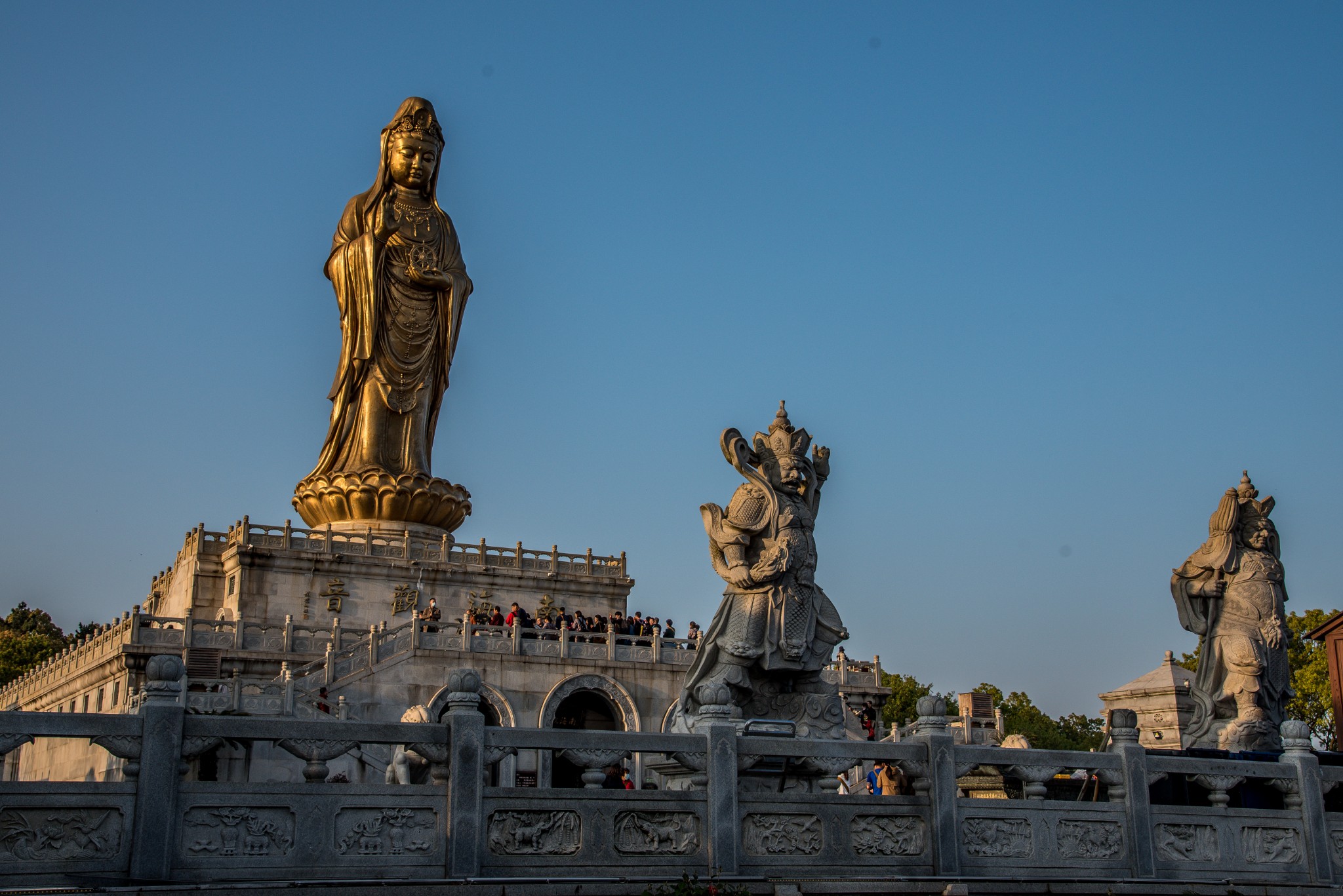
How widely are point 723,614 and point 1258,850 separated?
14.2 feet

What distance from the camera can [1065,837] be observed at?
984 centimetres

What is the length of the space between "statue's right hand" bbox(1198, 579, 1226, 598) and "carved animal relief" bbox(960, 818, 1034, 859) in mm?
4624

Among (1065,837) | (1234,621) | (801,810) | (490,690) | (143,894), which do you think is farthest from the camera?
(490,690)

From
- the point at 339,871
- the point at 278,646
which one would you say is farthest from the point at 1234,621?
the point at 278,646

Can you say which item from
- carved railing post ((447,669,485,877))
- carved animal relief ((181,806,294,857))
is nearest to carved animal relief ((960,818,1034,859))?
carved railing post ((447,669,485,877))

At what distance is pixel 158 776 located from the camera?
7.70m

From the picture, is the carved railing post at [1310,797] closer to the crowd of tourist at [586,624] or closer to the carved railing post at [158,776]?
the carved railing post at [158,776]

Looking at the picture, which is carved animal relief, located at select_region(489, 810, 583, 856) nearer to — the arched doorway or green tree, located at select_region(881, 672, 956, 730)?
the arched doorway

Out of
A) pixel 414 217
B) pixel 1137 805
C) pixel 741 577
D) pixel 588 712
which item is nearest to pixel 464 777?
pixel 741 577

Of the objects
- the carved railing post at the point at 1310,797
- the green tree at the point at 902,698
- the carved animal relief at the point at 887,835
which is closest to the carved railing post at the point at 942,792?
the carved animal relief at the point at 887,835

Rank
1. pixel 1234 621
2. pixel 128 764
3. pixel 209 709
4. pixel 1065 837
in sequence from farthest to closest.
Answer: pixel 209 709 → pixel 1234 621 → pixel 1065 837 → pixel 128 764

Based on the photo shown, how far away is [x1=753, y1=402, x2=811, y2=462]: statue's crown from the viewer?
38.2 feet

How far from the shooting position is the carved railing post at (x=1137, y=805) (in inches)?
392

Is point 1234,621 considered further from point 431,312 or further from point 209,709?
point 431,312
